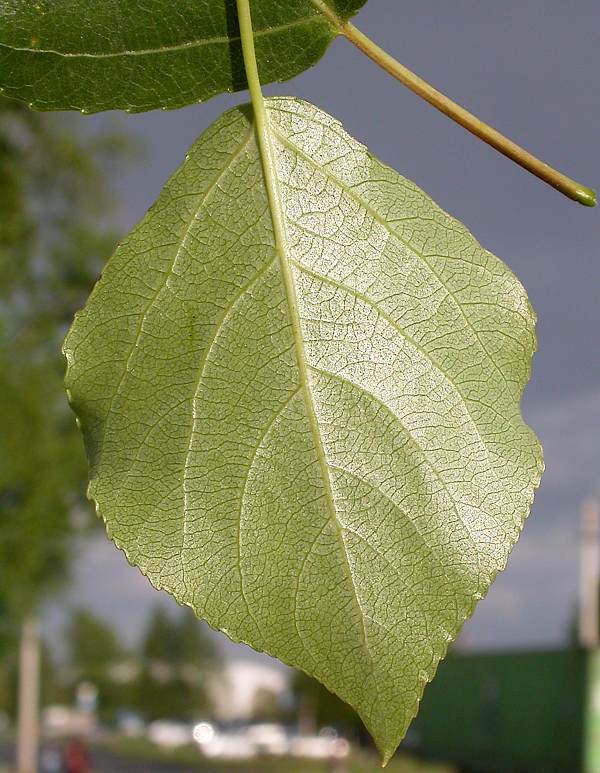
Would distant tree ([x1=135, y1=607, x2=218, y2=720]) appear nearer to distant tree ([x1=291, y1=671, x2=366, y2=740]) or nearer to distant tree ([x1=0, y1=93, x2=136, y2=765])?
distant tree ([x1=291, y1=671, x2=366, y2=740])

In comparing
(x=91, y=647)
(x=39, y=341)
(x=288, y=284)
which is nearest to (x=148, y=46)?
(x=288, y=284)

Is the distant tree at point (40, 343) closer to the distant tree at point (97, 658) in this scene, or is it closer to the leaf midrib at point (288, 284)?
the leaf midrib at point (288, 284)

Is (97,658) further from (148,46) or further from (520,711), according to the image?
(148,46)

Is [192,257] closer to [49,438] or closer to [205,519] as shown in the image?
[205,519]

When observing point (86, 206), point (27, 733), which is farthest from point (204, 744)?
point (86, 206)

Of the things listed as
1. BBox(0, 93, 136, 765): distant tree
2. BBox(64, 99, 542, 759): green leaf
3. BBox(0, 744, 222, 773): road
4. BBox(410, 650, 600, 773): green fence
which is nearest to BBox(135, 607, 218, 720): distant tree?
BBox(0, 744, 222, 773): road

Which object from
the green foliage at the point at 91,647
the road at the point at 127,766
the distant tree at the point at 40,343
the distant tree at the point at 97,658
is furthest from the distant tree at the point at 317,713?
the distant tree at the point at 40,343

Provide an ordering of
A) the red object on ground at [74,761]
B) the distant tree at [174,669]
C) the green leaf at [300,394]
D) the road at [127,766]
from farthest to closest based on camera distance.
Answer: the distant tree at [174,669] < the road at [127,766] < the red object on ground at [74,761] < the green leaf at [300,394]
